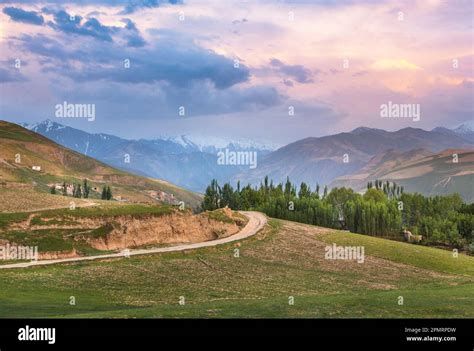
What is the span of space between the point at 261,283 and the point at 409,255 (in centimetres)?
4309

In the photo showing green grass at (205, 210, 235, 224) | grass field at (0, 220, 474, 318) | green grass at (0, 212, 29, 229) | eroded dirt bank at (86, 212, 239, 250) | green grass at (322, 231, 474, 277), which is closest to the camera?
grass field at (0, 220, 474, 318)

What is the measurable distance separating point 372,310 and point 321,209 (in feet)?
445

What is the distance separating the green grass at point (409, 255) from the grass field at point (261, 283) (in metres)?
0.22

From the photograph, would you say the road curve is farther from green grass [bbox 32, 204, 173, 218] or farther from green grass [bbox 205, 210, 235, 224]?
green grass [bbox 32, 204, 173, 218]

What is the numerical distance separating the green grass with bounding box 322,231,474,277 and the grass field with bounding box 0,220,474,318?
8.6 inches

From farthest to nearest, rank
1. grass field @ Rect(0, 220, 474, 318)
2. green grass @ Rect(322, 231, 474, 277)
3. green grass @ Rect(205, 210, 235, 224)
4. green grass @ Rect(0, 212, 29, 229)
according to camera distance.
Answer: green grass @ Rect(205, 210, 235, 224) < green grass @ Rect(322, 231, 474, 277) < green grass @ Rect(0, 212, 29, 229) < grass field @ Rect(0, 220, 474, 318)

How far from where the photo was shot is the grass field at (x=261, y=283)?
40469mm

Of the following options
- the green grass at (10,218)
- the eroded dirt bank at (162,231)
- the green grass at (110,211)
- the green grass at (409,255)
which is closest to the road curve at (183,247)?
the eroded dirt bank at (162,231)

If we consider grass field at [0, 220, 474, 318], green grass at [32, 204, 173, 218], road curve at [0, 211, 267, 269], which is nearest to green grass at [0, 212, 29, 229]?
green grass at [32, 204, 173, 218]

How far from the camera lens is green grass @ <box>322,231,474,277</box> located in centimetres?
9274

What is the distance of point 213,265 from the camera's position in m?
79.3

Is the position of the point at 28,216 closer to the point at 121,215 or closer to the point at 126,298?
the point at 121,215

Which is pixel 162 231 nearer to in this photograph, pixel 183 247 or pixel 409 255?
pixel 183 247
